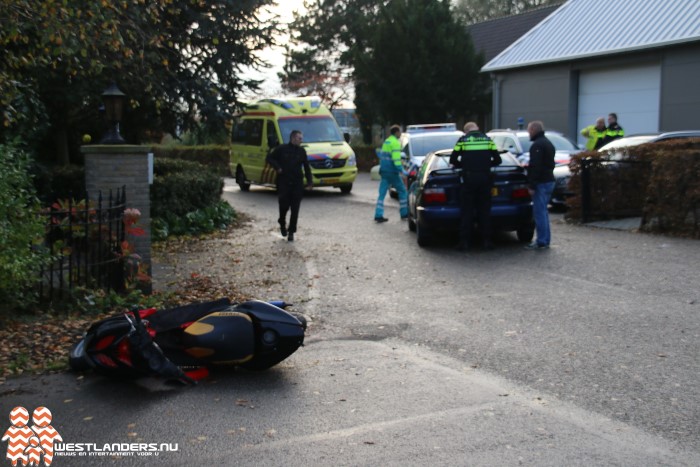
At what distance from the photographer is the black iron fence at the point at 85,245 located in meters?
8.38

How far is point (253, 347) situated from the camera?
6.20 metres

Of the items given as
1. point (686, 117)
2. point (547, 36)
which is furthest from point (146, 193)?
point (547, 36)

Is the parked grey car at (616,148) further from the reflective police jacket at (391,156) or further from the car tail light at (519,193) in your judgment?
the reflective police jacket at (391,156)

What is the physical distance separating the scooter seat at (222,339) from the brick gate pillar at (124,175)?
341 cm

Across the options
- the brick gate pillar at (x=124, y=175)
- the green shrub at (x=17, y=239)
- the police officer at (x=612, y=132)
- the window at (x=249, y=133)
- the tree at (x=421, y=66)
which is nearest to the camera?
the green shrub at (x=17, y=239)

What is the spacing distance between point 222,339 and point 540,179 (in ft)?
24.5

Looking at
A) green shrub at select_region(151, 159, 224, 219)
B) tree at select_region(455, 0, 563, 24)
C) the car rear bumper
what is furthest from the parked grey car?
tree at select_region(455, 0, 563, 24)

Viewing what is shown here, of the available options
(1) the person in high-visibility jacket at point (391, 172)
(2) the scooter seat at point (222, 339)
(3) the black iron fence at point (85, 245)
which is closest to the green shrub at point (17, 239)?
(3) the black iron fence at point (85, 245)

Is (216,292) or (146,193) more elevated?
(146,193)

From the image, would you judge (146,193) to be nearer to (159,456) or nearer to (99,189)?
(99,189)

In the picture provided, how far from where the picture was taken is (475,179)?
12367 millimetres

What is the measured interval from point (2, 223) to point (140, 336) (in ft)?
7.05

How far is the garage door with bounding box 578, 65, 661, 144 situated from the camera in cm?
2505

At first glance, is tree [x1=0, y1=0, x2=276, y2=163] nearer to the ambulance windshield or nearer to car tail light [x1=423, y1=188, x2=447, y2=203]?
car tail light [x1=423, y1=188, x2=447, y2=203]
